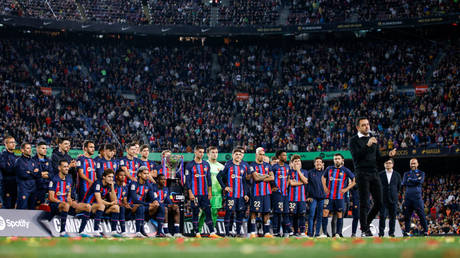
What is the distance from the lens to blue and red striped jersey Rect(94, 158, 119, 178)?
46.5ft

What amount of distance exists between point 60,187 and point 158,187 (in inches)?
115

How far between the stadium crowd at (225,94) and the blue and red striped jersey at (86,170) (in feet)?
62.3

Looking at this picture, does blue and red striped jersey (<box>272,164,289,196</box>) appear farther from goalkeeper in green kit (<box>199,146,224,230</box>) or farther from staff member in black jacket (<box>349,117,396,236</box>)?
staff member in black jacket (<box>349,117,396,236</box>)

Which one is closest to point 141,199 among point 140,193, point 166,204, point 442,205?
point 140,193

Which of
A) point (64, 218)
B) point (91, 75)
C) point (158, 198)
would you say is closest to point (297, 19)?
point (91, 75)

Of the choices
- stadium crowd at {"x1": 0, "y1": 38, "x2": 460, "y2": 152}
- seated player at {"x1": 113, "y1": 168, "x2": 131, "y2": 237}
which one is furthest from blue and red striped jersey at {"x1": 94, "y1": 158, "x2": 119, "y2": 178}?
stadium crowd at {"x1": 0, "y1": 38, "x2": 460, "y2": 152}

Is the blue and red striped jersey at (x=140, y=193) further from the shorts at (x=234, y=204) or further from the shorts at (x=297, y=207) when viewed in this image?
the shorts at (x=297, y=207)

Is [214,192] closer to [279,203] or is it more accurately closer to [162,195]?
[162,195]

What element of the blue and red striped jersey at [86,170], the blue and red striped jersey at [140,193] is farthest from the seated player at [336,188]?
the blue and red striped jersey at [86,170]

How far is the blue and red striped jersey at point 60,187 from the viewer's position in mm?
13125

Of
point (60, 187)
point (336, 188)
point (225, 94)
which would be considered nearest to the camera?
point (60, 187)

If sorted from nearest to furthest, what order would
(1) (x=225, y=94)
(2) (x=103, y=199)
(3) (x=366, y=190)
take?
(3) (x=366, y=190)
(2) (x=103, y=199)
(1) (x=225, y=94)

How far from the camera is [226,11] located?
42.5m

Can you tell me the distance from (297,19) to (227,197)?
2849 centimetres
